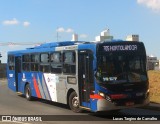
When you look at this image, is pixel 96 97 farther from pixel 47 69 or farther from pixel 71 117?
pixel 47 69

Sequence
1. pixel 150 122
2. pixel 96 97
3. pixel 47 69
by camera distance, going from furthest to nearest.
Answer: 1. pixel 47 69
2. pixel 96 97
3. pixel 150 122

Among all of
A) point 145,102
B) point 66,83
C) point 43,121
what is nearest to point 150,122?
point 145,102

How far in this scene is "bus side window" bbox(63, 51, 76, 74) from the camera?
16344 mm

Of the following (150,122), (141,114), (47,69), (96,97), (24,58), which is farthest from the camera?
(24,58)

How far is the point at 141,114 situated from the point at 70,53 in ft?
12.3

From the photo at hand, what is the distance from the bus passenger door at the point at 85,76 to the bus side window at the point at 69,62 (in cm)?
58

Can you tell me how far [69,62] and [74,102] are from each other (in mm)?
1648

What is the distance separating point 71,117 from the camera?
1505 centimetres

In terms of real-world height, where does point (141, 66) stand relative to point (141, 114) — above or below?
above

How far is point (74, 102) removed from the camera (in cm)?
1647

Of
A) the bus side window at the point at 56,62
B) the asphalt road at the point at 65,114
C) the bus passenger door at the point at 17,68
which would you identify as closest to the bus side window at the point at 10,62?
the bus passenger door at the point at 17,68

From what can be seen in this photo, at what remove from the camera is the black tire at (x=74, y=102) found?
1625 centimetres

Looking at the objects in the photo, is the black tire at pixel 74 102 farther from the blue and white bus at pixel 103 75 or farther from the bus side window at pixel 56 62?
the bus side window at pixel 56 62

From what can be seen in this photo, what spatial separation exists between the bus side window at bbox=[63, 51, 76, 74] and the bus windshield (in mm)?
1939
